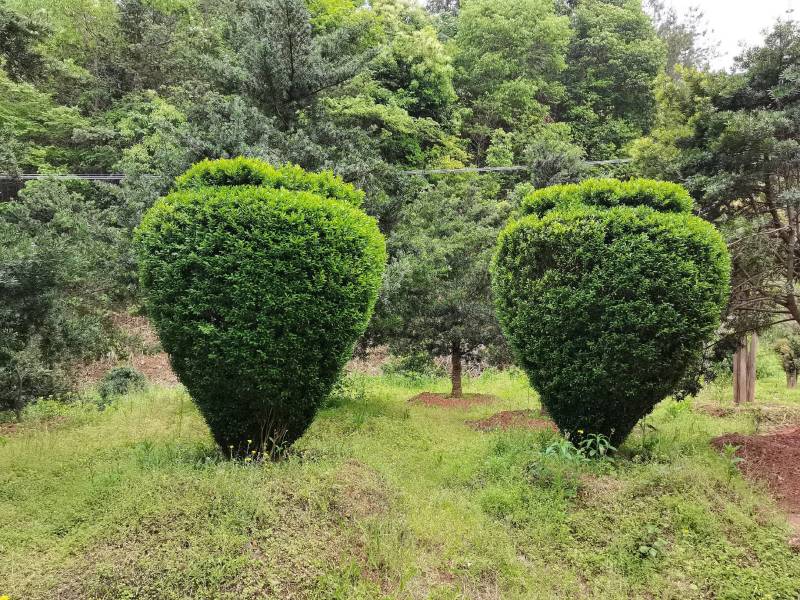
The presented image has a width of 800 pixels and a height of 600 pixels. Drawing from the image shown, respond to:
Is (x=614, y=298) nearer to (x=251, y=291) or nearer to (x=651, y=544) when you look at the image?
(x=651, y=544)

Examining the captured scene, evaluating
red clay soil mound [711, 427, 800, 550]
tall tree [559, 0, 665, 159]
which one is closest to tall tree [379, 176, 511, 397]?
red clay soil mound [711, 427, 800, 550]

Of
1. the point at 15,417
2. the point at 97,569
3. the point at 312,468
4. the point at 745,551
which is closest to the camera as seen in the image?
the point at 97,569

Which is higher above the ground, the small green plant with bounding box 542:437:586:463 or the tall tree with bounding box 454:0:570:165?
the tall tree with bounding box 454:0:570:165

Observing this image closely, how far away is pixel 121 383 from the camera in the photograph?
30.4 feet

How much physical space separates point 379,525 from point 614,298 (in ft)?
9.42

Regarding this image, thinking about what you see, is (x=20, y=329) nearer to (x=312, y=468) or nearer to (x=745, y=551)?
(x=312, y=468)

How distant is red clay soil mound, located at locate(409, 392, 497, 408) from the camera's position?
867 cm

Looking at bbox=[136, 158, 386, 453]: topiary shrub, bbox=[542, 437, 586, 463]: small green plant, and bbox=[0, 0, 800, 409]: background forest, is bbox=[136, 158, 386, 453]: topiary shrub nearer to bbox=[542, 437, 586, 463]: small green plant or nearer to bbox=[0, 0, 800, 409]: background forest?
bbox=[542, 437, 586, 463]: small green plant

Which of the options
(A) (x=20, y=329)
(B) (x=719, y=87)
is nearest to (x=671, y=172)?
(B) (x=719, y=87)

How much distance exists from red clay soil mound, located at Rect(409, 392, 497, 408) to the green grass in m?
3.37

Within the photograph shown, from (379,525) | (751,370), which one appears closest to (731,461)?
(379,525)

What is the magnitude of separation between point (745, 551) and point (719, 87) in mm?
5475

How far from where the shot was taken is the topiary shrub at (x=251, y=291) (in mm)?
4008

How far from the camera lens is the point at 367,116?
46.6ft
